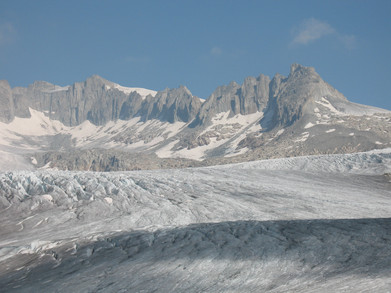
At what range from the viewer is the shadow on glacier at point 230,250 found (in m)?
12.7

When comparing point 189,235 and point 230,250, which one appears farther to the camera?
point 189,235

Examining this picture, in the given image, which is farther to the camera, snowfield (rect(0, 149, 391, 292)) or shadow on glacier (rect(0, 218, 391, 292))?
shadow on glacier (rect(0, 218, 391, 292))

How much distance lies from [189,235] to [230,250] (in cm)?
247

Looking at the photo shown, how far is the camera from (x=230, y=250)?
14.6 metres

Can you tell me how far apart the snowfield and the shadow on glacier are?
0.04 meters

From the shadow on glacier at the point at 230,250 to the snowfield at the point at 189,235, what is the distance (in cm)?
4

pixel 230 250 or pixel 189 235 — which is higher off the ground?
pixel 189 235

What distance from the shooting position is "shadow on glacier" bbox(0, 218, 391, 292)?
12703 millimetres

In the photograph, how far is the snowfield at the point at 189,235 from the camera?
12.1m

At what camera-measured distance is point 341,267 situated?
39.8ft

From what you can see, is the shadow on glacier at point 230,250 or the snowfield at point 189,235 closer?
the snowfield at point 189,235

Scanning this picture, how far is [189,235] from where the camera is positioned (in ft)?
53.7

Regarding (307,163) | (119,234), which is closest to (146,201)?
(119,234)

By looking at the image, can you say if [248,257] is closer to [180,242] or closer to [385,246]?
[180,242]
